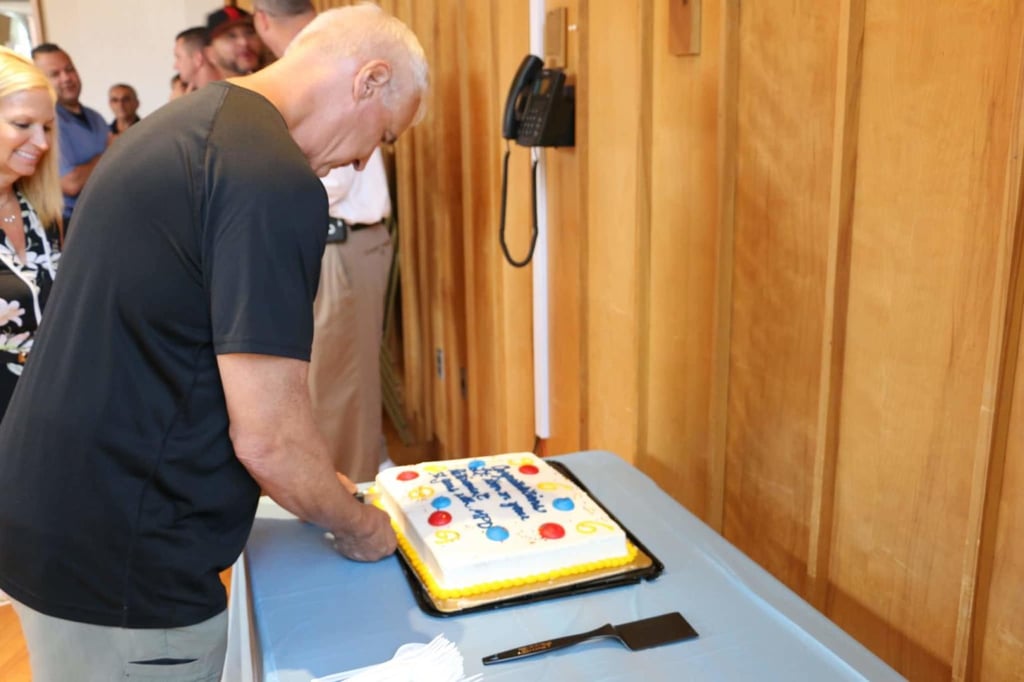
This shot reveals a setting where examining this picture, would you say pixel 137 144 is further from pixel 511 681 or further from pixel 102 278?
pixel 511 681

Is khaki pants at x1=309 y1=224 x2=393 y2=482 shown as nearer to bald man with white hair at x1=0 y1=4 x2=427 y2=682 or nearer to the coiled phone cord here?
the coiled phone cord

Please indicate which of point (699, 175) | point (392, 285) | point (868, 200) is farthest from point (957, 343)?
point (392, 285)

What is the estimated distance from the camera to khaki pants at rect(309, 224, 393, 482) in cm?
291

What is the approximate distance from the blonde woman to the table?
3.67 feet

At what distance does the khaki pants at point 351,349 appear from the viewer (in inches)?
114

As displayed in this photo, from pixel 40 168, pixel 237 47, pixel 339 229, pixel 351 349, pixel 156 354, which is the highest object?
pixel 237 47

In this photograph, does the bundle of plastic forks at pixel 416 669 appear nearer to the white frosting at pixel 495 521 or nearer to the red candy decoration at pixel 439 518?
the white frosting at pixel 495 521

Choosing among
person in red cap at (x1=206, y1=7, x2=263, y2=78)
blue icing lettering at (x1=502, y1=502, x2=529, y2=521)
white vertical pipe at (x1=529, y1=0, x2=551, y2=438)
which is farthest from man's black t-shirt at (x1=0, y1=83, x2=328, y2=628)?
person in red cap at (x1=206, y1=7, x2=263, y2=78)

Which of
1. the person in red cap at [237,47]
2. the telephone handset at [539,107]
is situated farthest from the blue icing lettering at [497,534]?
the person in red cap at [237,47]

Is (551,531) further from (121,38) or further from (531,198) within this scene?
(121,38)

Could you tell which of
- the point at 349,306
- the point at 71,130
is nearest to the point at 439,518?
the point at 349,306

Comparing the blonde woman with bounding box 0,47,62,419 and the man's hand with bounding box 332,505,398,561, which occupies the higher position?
the blonde woman with bounding box 0,47,62,419

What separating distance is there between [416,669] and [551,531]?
0.31m

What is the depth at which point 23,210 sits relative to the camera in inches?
86.4
